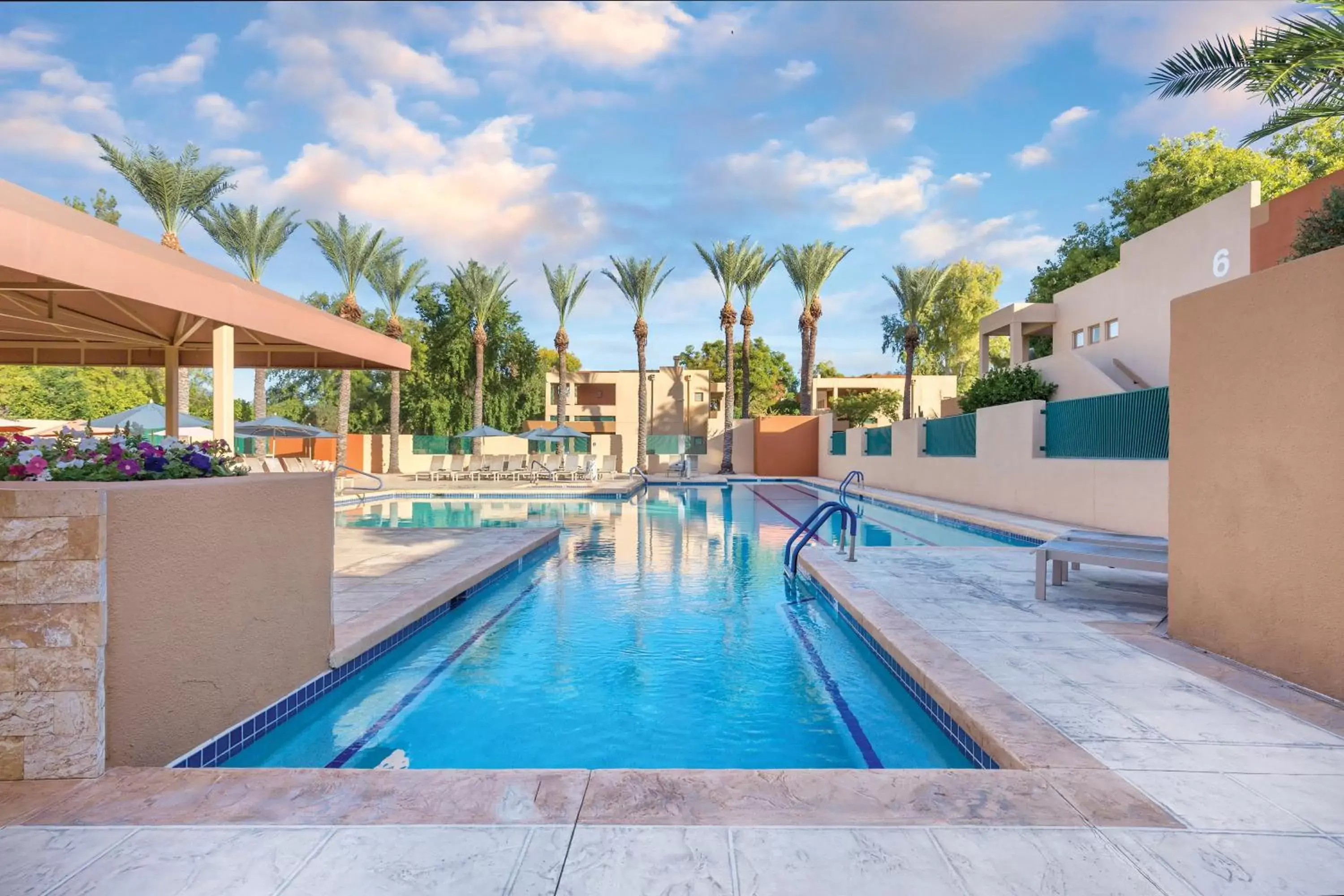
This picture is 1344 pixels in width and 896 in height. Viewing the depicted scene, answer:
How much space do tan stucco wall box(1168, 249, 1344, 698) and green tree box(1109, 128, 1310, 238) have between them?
2333 centimetres

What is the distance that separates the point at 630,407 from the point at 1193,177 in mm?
25947

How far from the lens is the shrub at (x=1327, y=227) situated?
4.60 m

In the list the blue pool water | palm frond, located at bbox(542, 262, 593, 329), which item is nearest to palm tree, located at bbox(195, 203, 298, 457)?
palm frond, located at bbox(542, 262, 593, 329)

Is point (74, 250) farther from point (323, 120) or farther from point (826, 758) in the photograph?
point (323, 120)

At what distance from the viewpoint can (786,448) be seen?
29797 mm

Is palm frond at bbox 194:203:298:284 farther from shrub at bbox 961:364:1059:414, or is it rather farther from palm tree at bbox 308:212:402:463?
shrub at bbox 961:364:1059:414

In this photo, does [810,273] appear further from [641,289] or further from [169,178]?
[169,178]

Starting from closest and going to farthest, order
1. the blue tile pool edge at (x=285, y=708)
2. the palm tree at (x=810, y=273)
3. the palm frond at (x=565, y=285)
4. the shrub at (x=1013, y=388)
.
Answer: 1. the blue tile pool edge at (x=285, y=708)
2. the shrub at (x=1013, y=388)
3. the palm tree at (x=810, y=273)
4. the palm frond at (x=565, y=285)

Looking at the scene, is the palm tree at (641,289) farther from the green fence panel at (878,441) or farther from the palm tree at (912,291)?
the palm tree at (912,291)

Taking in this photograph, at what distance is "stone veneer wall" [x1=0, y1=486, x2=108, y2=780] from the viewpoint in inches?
93.2

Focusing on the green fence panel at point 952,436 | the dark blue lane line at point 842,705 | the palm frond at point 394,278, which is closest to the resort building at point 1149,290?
the green fence panel at point 952,436

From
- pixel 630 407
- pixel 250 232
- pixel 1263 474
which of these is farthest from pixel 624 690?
pixel 630 407

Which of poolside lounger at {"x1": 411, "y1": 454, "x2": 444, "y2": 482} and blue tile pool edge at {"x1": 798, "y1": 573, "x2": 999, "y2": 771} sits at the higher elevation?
poolside lounger at {"x1": 411, "y1": 454, "x2": 444, "y2": 482}

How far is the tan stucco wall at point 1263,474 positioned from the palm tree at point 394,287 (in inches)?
998
